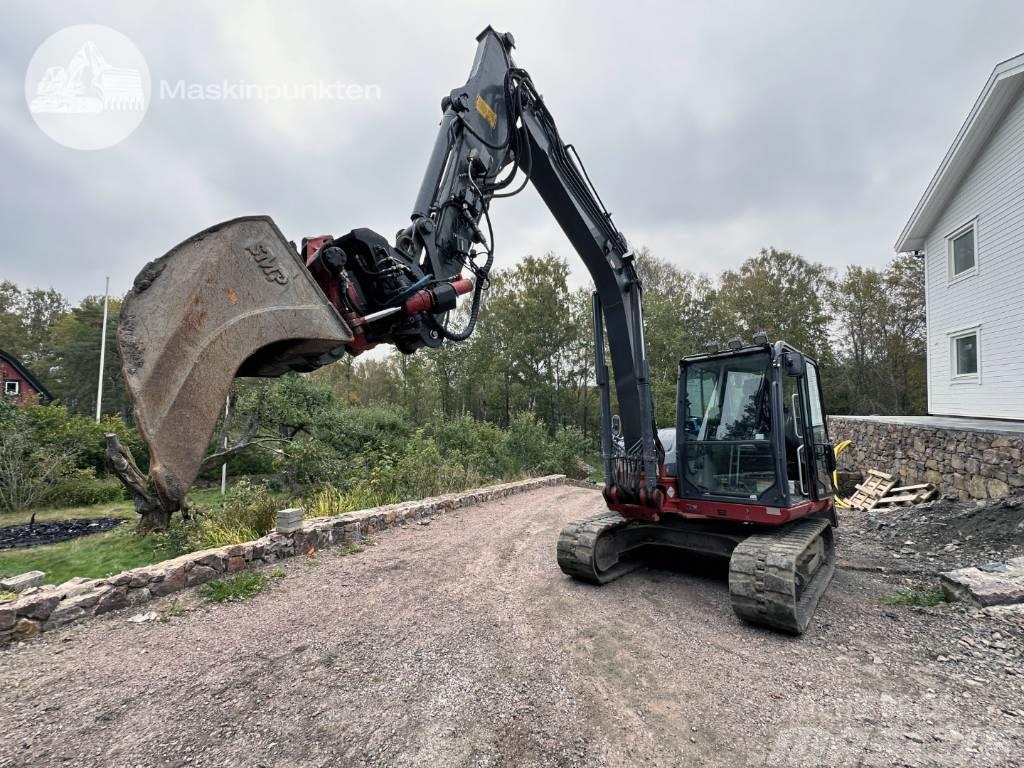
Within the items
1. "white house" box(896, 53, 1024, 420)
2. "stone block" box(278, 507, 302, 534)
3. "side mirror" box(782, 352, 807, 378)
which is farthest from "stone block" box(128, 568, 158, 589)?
"white house" box(896, 53, 1024, 420)

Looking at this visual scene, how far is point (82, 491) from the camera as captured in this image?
1341 centimetres

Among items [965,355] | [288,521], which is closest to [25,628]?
[288,521]

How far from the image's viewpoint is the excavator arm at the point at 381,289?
4.68ft

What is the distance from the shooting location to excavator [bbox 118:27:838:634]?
1479mm

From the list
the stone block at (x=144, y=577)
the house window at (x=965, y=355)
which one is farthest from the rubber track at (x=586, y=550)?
the house window at (x=965, y=355)

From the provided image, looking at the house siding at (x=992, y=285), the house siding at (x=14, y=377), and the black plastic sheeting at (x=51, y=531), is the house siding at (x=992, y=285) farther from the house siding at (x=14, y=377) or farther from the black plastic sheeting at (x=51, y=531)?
the house siding at (x=14, y=377)

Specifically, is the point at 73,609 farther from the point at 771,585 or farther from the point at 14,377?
the point at 14,377

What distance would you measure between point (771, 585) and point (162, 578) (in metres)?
5.04

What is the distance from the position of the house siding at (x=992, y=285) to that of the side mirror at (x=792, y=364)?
8.52 m

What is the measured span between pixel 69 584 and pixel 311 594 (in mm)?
1922

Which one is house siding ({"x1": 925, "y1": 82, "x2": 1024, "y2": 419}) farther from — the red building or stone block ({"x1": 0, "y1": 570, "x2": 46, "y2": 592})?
the red building

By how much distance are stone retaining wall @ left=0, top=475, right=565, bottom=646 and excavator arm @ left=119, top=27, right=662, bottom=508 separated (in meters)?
3.55

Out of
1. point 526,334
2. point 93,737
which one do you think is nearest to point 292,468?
point 93,737

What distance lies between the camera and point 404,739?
2363 mm
